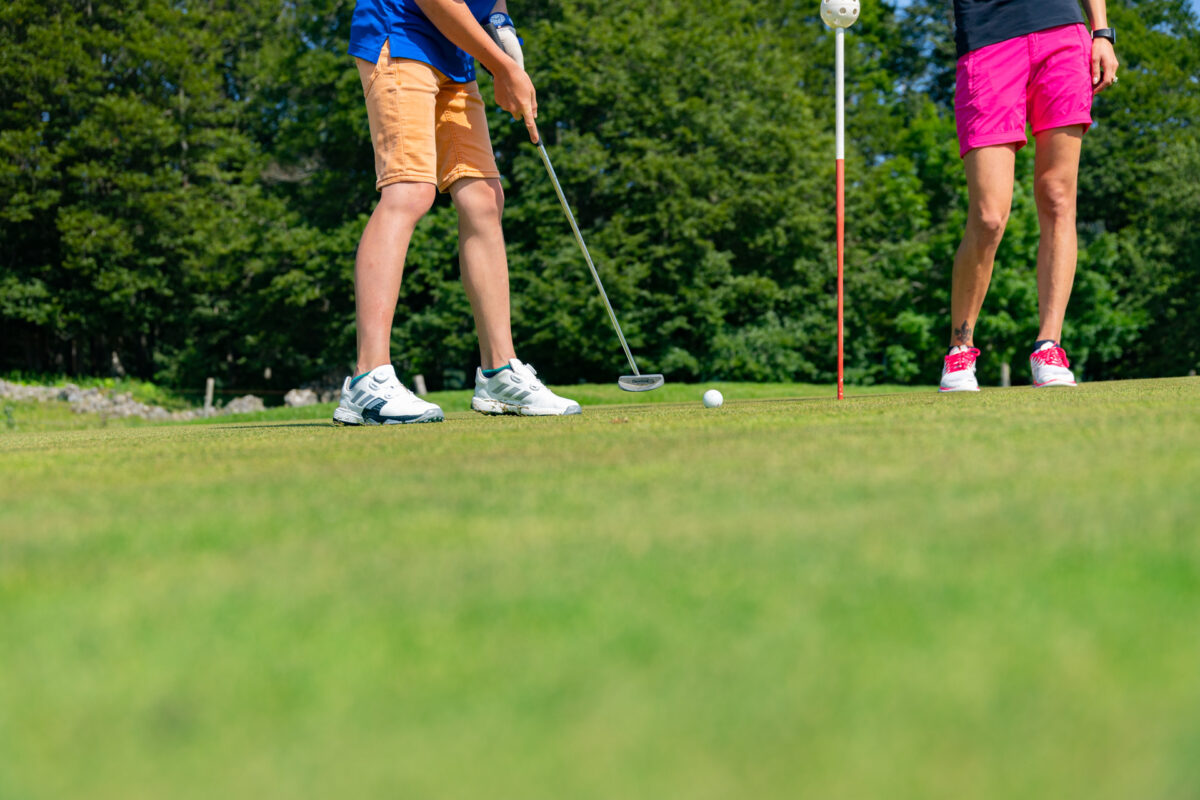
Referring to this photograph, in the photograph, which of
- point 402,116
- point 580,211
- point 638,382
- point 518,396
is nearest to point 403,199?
point 402,116

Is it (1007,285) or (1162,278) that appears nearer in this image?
(1007,285)

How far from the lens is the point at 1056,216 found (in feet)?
18.3

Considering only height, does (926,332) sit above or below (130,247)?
below

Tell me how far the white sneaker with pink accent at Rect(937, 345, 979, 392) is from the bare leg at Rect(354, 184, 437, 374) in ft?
8.94

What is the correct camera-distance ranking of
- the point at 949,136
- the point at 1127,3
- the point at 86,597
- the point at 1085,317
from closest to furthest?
1. the point at 86,597
2. the point at 1085,317
3. the point at 949,136
4. the point at 1127,3

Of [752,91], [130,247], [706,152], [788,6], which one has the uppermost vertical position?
[788,6]

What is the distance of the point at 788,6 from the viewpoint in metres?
37.2

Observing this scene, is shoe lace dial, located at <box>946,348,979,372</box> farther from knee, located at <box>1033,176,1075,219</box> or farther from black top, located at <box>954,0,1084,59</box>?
black top, located at <box>954,0,1084,59</box>

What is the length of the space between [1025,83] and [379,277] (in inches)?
133

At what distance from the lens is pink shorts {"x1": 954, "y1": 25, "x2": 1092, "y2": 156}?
5461mm

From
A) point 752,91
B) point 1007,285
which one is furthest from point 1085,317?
point 752,91

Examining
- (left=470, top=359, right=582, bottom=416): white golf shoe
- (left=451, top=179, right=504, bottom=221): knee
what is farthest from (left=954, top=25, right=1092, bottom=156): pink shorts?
(left=470, top=359, right=582, bottom=416): white golf shoe

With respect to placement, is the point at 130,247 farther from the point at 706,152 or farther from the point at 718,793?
the point at 718,793

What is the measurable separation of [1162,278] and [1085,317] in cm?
340
